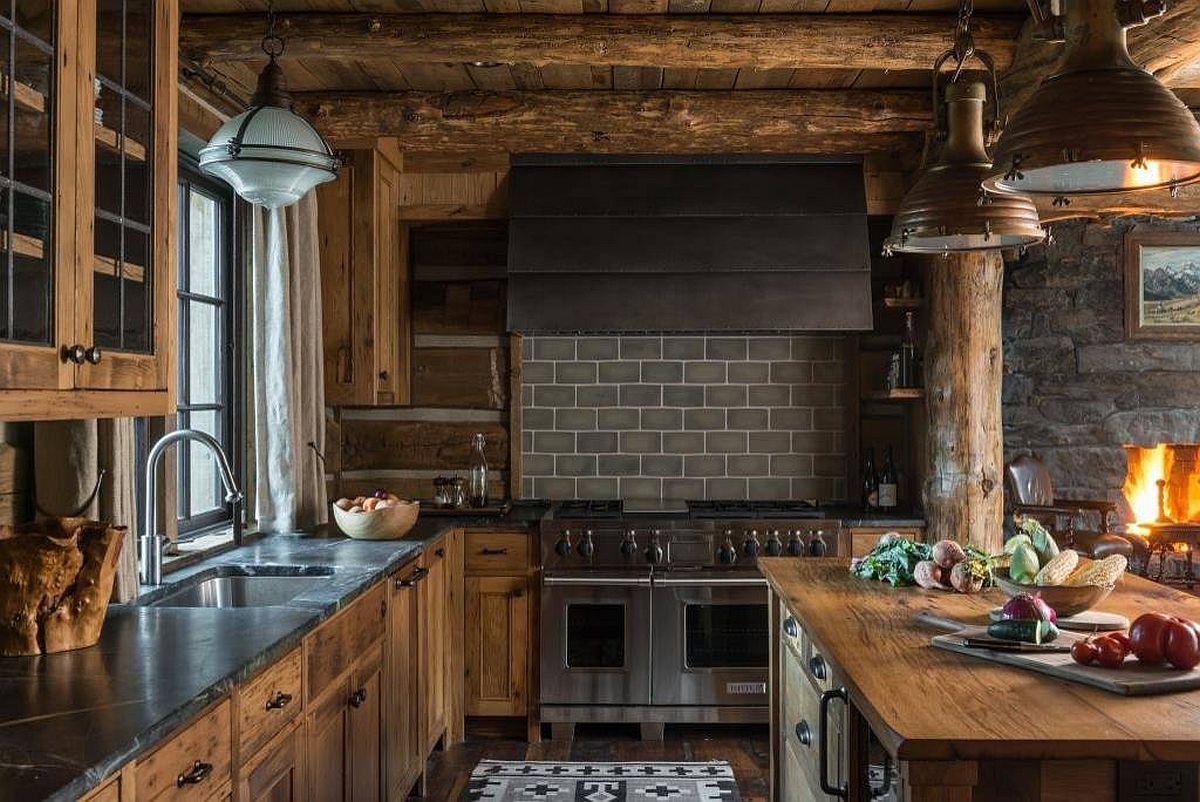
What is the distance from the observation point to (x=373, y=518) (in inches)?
170

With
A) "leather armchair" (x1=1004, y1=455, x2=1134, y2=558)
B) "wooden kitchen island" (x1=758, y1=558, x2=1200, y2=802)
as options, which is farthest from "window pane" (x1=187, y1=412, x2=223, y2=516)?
"leather armchair" (x1=1004, y1=455, x2=1134, y2=558)

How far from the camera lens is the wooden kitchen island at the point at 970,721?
71.1 inches

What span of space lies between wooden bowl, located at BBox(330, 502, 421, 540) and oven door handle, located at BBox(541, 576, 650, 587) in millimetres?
908

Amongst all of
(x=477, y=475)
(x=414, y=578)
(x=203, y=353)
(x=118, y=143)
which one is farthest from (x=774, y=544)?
(x=118, y=143)

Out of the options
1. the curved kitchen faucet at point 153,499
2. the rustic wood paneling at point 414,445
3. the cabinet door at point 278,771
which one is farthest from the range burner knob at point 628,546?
the cabinet door at point 278,771

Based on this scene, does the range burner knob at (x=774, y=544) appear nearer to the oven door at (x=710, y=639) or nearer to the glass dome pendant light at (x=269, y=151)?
the oven door at (x=710, y=639)

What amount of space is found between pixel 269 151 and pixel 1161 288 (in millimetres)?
5218

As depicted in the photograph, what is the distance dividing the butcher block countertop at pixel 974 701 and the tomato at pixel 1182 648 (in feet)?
0.30

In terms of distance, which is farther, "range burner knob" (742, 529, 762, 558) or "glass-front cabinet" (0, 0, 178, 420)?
"range burner knob" (742, 529, 762, 558)

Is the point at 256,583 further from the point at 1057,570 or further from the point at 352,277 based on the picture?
the point at 1057,570

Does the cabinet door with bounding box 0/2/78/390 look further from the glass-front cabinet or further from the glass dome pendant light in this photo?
the glass dome pendant light

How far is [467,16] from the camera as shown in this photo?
13.1ft

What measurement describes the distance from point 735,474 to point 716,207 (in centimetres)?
137

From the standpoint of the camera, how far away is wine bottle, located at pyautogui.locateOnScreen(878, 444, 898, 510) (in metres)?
5.40
